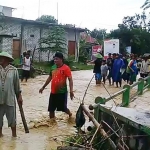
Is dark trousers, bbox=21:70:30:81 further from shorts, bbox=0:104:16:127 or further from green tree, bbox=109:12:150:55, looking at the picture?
green tree, bbox=109:12:150:55

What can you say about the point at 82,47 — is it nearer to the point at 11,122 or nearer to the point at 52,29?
the point at 52,29

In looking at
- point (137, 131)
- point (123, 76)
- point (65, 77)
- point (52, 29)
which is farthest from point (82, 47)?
point (137, 131)

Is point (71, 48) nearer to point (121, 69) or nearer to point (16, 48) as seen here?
point (16, 48)

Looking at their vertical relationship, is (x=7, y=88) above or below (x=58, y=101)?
above

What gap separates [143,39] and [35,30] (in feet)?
61.3

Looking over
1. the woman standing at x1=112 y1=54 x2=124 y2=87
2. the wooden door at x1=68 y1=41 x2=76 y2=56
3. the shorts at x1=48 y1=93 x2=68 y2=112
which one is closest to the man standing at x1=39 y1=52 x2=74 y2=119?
the shorts at x1=48 y1=93 x2=68 y2=112

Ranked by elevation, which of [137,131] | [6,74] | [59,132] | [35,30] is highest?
[35,30]

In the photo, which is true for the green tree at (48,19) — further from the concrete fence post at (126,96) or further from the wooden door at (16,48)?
the concrete fence post at (126,96)

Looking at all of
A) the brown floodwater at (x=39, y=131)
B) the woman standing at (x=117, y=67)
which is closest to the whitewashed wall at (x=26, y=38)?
the woman standing at (x=117, y=67)

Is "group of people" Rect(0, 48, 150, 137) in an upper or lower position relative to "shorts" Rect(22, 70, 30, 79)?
upper

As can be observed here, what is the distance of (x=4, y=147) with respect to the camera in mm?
6336

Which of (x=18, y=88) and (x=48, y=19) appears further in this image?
(x=48, y=19)

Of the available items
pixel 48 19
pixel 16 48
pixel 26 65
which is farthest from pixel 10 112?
pixel 48 19

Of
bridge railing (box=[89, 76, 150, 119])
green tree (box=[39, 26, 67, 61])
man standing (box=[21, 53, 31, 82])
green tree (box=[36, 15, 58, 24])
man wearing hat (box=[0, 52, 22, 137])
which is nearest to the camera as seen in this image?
bridge railing (box=[89, 76, 150, 119])
